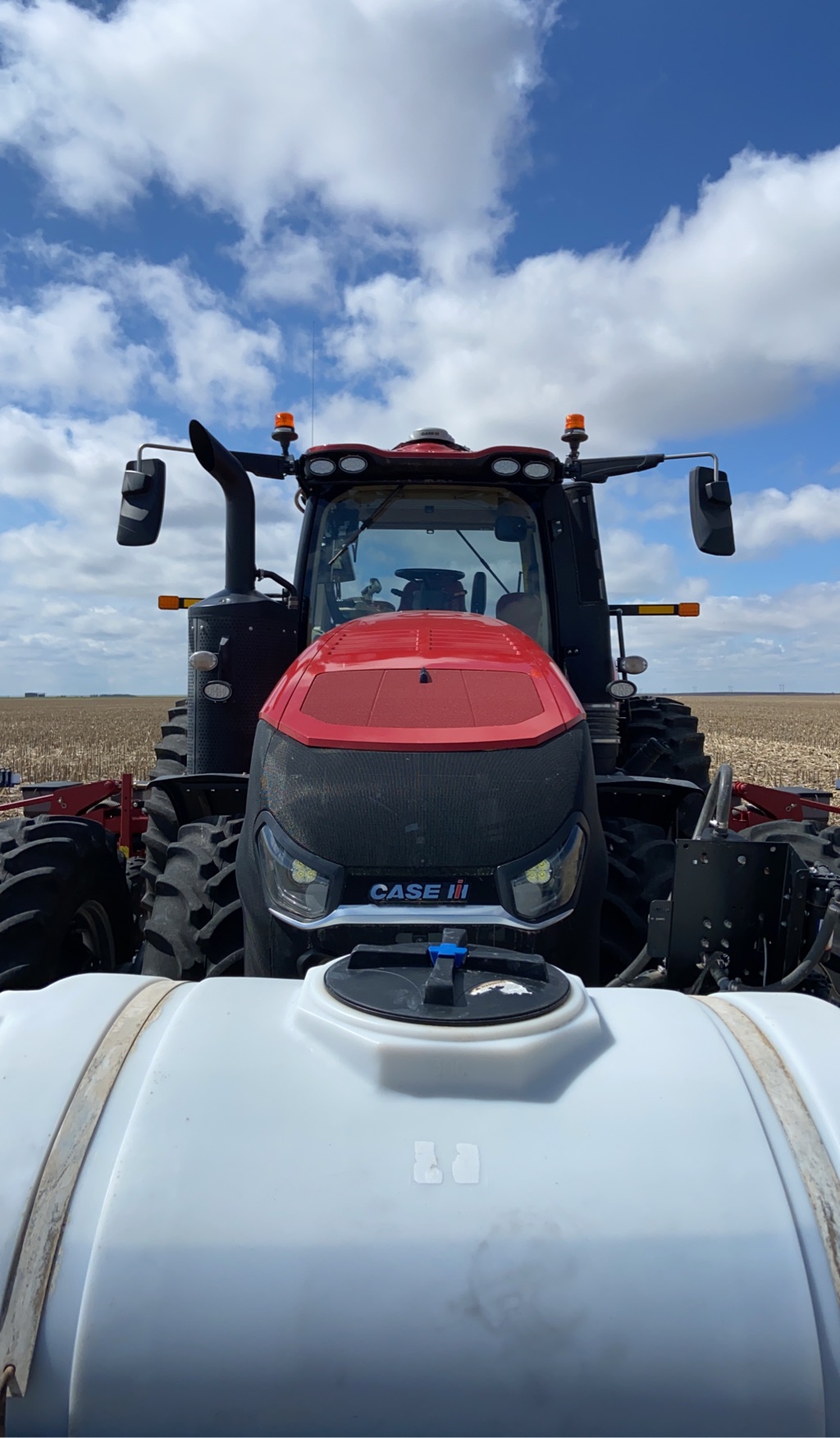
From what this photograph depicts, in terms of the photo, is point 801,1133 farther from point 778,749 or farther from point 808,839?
point 778,749

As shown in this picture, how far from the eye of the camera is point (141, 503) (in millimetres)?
3463

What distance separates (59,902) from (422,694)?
172cm

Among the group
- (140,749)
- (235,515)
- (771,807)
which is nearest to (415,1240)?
(235,515)

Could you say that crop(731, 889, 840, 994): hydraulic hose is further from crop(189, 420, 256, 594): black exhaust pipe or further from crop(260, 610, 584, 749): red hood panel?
crop(189, 420, 256, 594): black exhaust pipe

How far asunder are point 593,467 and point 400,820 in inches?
106

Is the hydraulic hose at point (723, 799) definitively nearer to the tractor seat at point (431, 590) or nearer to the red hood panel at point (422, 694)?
the red hood panel at point (422, 694)

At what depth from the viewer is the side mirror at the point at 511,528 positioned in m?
3.99

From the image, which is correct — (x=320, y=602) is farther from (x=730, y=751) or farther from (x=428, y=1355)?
(x=730, y=751)

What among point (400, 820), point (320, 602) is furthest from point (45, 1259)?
point (320, 602)

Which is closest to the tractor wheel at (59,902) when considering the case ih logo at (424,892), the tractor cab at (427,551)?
the tractor cab at (427,551)

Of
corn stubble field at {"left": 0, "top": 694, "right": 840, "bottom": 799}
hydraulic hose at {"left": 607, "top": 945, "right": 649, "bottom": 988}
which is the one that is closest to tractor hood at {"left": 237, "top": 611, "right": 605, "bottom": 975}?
hydraulic hose at {"left": 607, "top": 945, "right": 649, "bottom": 988}

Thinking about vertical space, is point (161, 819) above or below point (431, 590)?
below

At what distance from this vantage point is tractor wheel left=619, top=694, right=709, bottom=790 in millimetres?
4930

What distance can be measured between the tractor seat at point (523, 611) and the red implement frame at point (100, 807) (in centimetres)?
255
